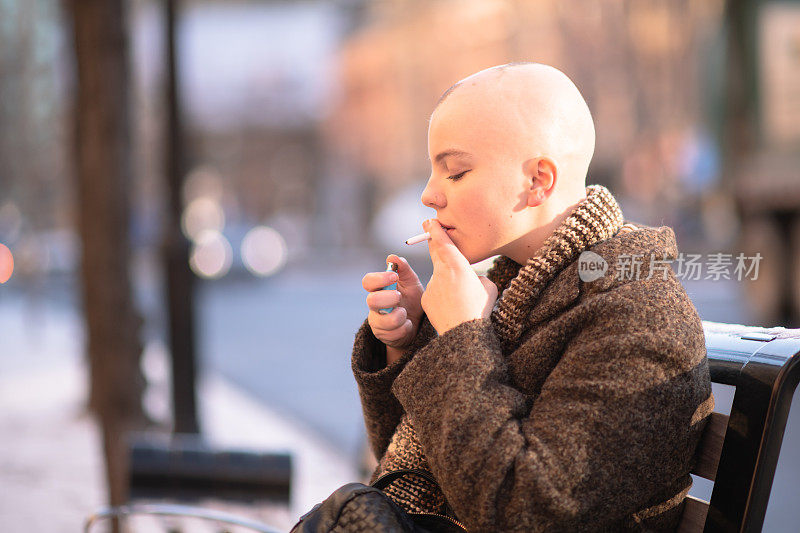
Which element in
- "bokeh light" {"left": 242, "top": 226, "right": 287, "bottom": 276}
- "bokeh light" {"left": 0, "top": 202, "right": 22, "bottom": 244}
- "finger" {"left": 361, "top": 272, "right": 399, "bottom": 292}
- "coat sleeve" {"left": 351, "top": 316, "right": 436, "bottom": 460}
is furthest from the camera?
"bokeh light" {"left": 0, "top": 202, "right": 22, "bottom": 244}

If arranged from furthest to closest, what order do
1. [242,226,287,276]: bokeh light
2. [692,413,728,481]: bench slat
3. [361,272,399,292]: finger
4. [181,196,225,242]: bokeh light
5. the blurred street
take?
[181,196,225,242]: bokeh light < [242,226,287,276]: bokeh light < the blurred street < [361,272,399,292]: finger < [692,413,728,481]: bench slat

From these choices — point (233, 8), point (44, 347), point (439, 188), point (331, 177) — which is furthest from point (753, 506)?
point (331, 177)

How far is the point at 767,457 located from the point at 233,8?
102 feet

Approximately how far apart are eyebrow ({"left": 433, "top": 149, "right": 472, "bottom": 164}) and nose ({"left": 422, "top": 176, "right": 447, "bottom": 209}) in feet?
0.13

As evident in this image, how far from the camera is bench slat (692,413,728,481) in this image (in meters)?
1.37

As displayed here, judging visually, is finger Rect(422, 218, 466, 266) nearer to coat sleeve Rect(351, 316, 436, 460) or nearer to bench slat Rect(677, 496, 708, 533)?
coat sleeve Rect(351, 316, 436, 460)

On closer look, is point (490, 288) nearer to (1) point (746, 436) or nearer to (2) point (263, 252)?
(1) point (746, 436)

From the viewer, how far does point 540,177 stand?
140 cm

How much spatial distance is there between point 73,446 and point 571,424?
4.86 meters

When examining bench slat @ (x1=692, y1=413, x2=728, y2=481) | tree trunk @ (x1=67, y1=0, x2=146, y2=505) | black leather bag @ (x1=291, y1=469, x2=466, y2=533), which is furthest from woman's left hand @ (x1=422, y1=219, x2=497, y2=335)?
tree trunk @ (x1=67, y1=0, x2=146, y2=505)

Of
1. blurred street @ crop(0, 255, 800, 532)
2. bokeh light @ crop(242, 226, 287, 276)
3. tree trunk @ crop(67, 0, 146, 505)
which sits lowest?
bokeh light @ crop(242, 226, 287, 276)

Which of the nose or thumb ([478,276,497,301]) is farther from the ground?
the nose

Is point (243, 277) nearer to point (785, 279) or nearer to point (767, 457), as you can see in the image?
point (785, 279)

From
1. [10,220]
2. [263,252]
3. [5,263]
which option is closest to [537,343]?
[5,263]
